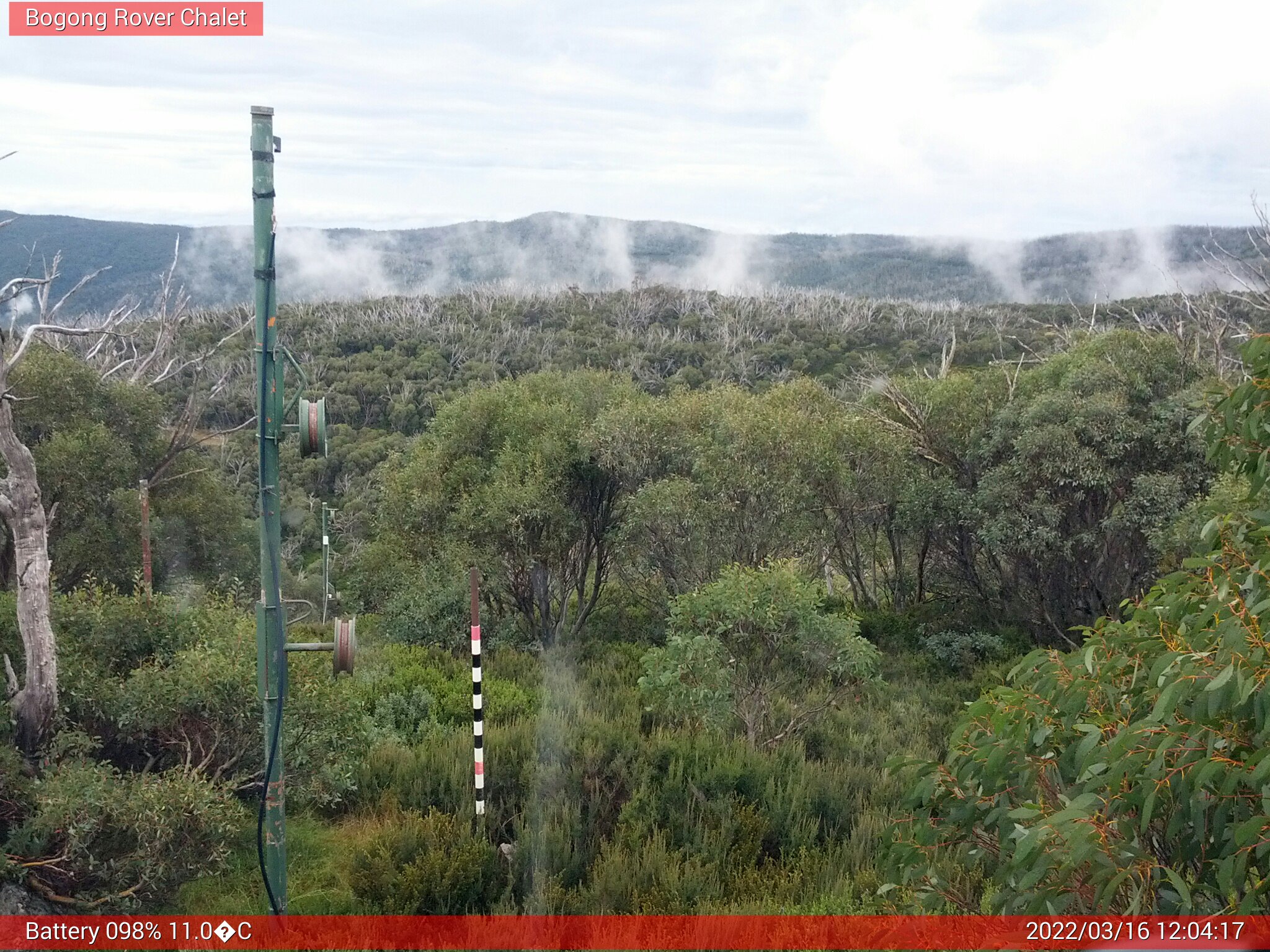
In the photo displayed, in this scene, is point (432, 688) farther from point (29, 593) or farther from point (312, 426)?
point (312, 426)

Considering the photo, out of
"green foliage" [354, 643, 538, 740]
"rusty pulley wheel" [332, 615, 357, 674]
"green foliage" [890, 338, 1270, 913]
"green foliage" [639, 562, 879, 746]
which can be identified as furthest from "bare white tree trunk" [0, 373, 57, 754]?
"green foliage" [890, 338, 1270, 913]

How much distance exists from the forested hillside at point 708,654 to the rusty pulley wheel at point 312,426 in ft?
8.97

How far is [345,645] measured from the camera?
568 centimetres

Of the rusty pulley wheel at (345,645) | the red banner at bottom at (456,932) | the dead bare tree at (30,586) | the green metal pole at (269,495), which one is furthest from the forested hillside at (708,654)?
the rusty pulley wheel at (345,645)

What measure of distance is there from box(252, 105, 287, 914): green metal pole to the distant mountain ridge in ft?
293

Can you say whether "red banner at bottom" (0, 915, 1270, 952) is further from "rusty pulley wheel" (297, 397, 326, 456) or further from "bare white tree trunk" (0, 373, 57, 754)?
"rusty pulley wheel" (297, 397, 326, 456)

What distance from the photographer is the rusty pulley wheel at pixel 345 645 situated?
568 cm

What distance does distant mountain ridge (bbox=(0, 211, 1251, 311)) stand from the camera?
4281 inches

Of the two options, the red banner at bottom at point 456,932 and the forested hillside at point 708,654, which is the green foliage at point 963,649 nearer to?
the forested hillside at point 708,654

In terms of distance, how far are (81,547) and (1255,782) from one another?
714 inches

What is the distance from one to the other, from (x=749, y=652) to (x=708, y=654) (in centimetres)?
86

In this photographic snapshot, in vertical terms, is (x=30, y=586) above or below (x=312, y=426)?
below

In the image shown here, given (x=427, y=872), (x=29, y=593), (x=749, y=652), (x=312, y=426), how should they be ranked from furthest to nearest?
1. (x=749, y=652)
2. (x=29, y=593)
3. (x=427, y=872)
4. (x=312, y=426)

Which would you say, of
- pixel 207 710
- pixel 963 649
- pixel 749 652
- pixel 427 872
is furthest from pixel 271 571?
pixel 963 649
